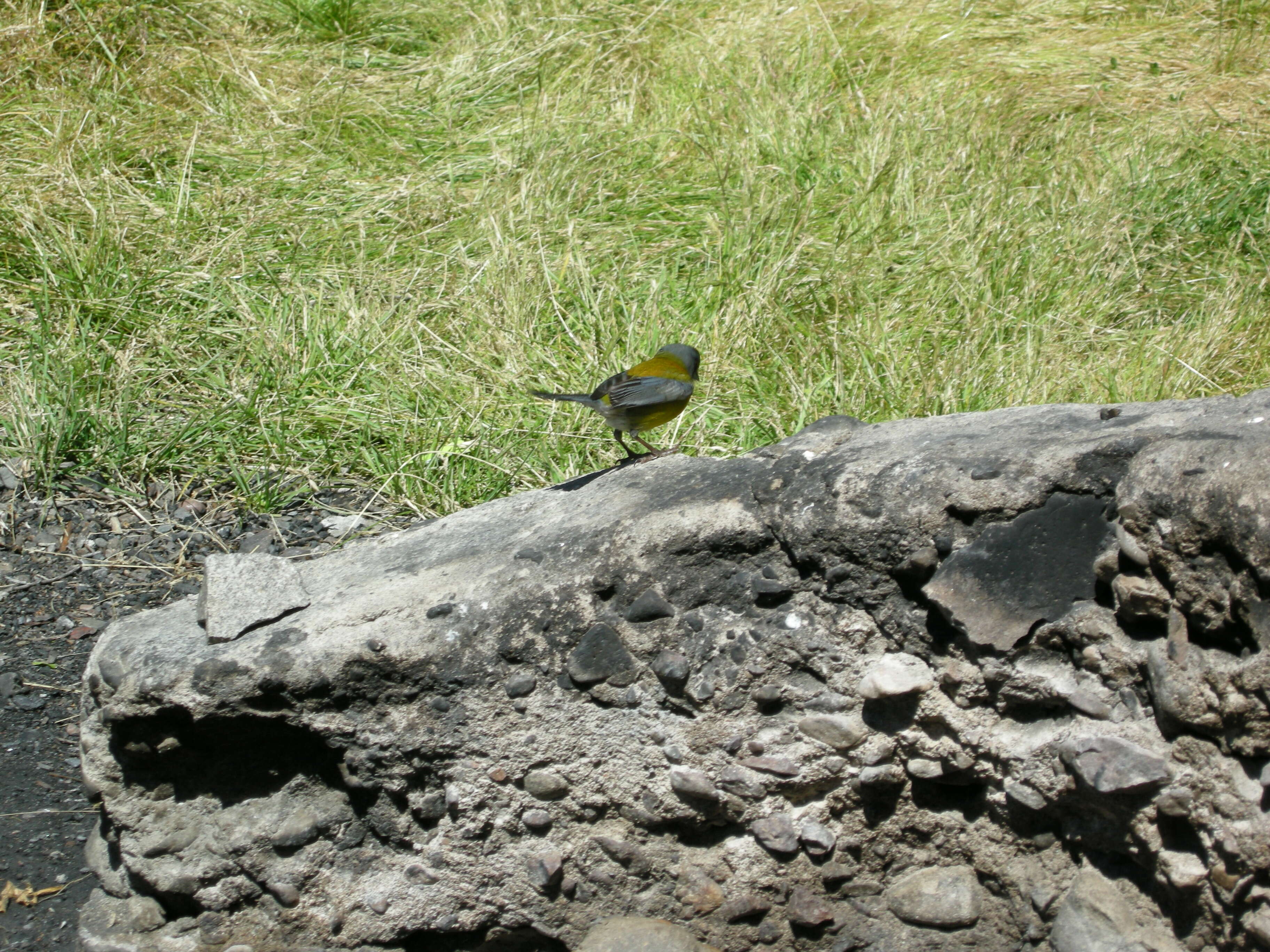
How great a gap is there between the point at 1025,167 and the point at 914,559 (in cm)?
334

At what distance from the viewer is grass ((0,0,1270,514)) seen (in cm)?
353

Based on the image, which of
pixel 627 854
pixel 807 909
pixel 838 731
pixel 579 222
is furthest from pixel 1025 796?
pixel 579 222

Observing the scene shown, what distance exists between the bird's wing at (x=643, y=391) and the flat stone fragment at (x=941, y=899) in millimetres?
1186

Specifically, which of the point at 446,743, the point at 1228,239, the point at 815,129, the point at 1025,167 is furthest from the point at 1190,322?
the point at 446,743

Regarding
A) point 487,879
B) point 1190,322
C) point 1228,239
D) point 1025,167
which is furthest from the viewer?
point 1025,167

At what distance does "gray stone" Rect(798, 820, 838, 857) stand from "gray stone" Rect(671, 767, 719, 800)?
6.0 inches

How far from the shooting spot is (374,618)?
1940mm

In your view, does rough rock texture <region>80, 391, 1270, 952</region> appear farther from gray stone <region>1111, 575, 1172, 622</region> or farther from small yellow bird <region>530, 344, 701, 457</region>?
small yellow bird <region>530, 344, 701, 457</region>

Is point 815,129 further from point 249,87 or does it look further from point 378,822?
point 378,822

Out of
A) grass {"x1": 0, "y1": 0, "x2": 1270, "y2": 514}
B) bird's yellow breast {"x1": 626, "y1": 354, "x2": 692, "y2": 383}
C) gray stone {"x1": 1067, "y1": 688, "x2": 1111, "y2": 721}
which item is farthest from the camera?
grass {"x1": 0, "y1": 0, "x2": 1270, "y2": 514}

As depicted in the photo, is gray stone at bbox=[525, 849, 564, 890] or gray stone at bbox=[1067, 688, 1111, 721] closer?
gray stone at bbox=[1067, 688, 1111, 721]

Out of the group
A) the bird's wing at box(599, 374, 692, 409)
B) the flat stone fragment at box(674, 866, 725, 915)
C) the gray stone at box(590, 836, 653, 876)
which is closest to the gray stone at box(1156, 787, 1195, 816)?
the flat stone fragment at box(674, 866, 725, 915)

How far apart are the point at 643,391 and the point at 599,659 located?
89 cm

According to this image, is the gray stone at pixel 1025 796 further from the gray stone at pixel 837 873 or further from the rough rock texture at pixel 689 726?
the gray stone at pixel 837 873
